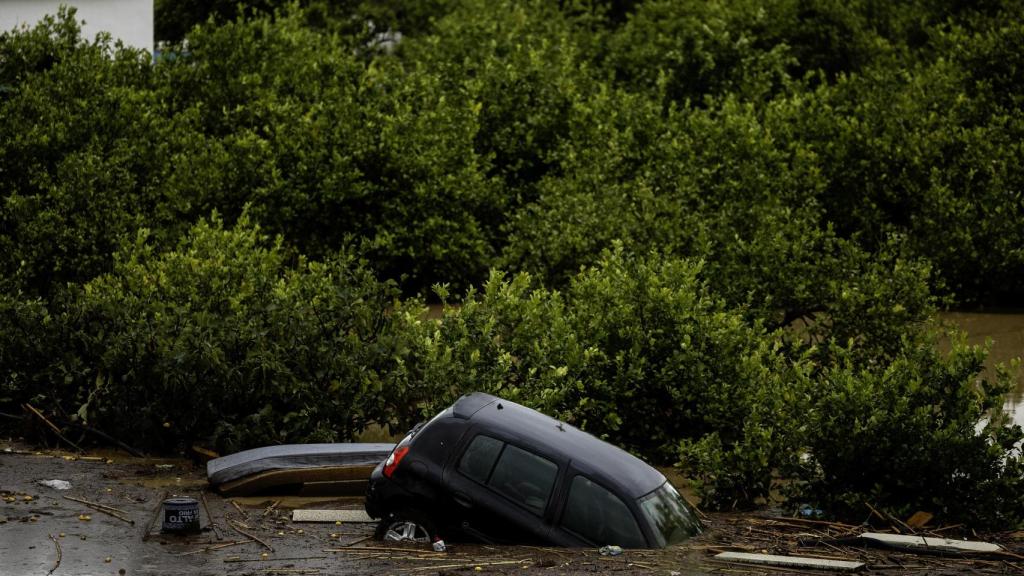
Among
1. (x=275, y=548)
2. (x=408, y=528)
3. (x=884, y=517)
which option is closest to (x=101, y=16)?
(x=275, y=548)

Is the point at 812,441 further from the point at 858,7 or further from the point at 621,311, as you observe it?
the point at 858,7

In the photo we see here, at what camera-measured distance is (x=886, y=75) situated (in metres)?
32.0

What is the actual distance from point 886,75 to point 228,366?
841 inches

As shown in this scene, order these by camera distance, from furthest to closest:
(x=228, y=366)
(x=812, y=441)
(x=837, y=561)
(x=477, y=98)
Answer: (x=477, y=98) → (x=228, y=366) → (x=812, y=441) → (x=837, y=561)

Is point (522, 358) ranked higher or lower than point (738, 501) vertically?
higher

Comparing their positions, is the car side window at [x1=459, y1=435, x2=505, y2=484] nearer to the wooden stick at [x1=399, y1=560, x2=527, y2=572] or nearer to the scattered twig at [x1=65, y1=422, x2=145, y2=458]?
the wooden stick at [x1=399, y1=560, x2=527, y2=572]

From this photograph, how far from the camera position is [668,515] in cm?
1110

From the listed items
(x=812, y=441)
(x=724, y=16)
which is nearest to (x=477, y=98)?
(x=724, y=16)

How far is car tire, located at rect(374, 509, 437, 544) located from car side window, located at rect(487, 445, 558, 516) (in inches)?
25.0

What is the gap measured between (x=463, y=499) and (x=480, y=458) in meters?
0.35

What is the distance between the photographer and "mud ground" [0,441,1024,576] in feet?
33.6

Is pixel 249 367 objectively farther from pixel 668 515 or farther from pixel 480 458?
pixel 668 515

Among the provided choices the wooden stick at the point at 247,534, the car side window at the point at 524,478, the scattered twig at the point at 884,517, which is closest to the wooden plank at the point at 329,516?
the wooden stick at the point at 247,534

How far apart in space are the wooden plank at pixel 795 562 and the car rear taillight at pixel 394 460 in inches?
105
